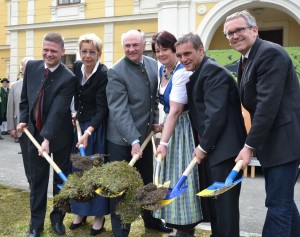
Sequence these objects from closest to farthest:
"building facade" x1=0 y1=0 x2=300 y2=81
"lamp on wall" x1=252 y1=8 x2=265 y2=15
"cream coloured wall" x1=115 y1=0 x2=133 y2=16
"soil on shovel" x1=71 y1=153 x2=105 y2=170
A: "soil on shovel" x1=71 y1=153 x2=105 y2=170 < "building facade" x1=0 y1=0 x2=300 y2=81 < "lamp on wall" x1=252 y1=8 x2=265 y2=15 < "cream coloured wall" x1=115 y1=0 x2=133 y2=16

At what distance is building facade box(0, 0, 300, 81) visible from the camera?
1109 cm

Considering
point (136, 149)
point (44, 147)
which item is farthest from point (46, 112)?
point (136, 149)

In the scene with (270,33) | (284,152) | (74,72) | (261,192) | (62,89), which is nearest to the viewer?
(284,152)

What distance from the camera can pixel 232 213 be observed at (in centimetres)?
294

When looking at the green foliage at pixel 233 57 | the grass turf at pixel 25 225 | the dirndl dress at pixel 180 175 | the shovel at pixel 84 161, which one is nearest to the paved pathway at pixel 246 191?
the grass turf at pixel 25 225

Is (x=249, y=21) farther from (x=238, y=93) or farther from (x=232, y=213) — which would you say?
(x=232, y=213)

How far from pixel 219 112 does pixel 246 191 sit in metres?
3.48

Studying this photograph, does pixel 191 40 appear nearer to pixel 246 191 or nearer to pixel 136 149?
pixel 136 149

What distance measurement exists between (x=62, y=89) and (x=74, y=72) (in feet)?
1.19

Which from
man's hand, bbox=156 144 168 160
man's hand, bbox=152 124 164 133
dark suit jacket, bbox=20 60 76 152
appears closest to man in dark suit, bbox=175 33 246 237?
man's hand, bbox=156 144 168 160

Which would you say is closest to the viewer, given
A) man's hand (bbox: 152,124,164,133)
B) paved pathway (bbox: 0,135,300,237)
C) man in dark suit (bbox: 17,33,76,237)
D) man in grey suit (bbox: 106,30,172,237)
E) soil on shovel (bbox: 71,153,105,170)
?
soil on shovel (bbox: 71,153,105,170)

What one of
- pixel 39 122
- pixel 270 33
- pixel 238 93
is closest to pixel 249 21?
pixel 238 93

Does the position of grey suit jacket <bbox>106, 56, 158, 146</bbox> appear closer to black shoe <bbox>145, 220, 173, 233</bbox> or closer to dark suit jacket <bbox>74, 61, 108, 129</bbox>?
dark suit jacket <bbox>74, 61, 108, 129</bbox>

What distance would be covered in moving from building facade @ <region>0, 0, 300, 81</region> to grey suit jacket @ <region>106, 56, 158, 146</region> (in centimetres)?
776
